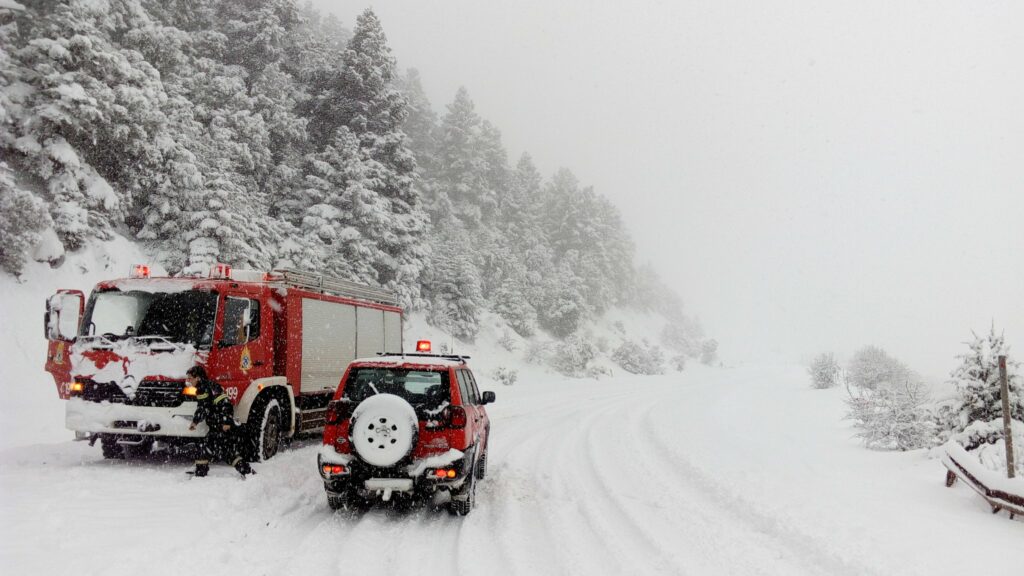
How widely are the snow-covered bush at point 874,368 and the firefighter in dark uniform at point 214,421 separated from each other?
27.3m

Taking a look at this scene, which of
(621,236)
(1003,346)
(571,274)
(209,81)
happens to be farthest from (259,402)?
(621,236)

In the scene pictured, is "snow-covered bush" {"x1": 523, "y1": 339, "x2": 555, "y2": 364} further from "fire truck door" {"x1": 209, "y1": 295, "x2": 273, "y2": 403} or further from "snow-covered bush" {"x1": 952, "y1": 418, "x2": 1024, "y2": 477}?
"snow-covered bush" {"x1": 952, "y1": 418, "x2": 1024, "y2": 477}

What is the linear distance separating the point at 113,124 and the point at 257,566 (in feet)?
56.8

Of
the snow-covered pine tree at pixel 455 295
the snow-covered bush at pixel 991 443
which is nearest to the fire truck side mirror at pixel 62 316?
the snow-covered bush at pixel 991 443

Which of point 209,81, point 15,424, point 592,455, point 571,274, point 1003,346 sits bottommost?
point 592,455

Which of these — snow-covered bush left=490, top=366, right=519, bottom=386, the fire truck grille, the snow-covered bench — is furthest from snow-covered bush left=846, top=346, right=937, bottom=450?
snow-covered bush left=490, top=366, right=519, bottom=386

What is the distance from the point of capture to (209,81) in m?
26.5

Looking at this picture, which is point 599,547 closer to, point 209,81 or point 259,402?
point 259,402

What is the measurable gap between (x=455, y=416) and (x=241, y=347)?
4.19 metres

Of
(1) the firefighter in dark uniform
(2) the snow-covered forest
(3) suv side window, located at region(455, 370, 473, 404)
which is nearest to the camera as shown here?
(3) suv side window, located at region(455, 370, 473, 404)

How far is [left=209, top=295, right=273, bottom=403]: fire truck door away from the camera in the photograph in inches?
335

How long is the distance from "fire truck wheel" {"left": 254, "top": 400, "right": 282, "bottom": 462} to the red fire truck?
0.02m

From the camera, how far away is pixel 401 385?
281 inches

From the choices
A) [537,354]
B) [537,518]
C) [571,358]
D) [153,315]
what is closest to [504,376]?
[537,354]
